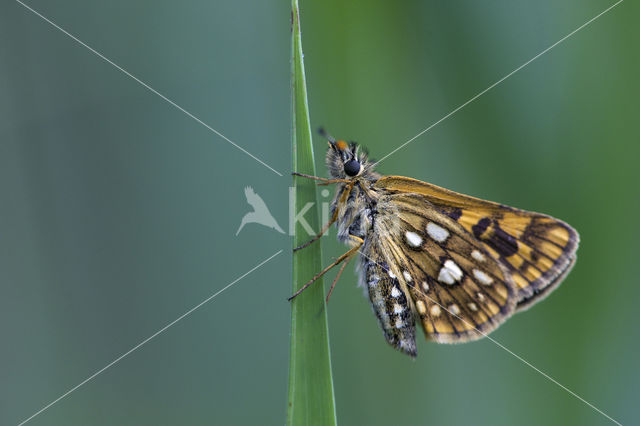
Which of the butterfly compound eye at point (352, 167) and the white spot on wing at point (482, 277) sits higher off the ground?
the butterfly compound eye at point (352, 167)

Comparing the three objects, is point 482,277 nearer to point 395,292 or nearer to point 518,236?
point 518,236

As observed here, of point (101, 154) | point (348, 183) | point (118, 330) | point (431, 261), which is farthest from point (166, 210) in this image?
point (431, 261)

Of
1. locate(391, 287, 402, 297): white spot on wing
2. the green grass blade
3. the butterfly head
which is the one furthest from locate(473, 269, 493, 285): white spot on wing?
the green grass blade

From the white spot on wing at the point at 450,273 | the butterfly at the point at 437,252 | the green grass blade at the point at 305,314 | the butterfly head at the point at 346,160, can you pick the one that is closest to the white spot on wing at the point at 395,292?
Answer: the butterfly at the point at 437,252

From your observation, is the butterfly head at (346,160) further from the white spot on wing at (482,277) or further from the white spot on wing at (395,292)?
the white spot on wing at (482,277)

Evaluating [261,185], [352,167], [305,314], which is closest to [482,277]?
[352,167]

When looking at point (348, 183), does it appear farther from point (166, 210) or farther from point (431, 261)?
point (166, 210)

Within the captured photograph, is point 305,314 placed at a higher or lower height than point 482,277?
lower
